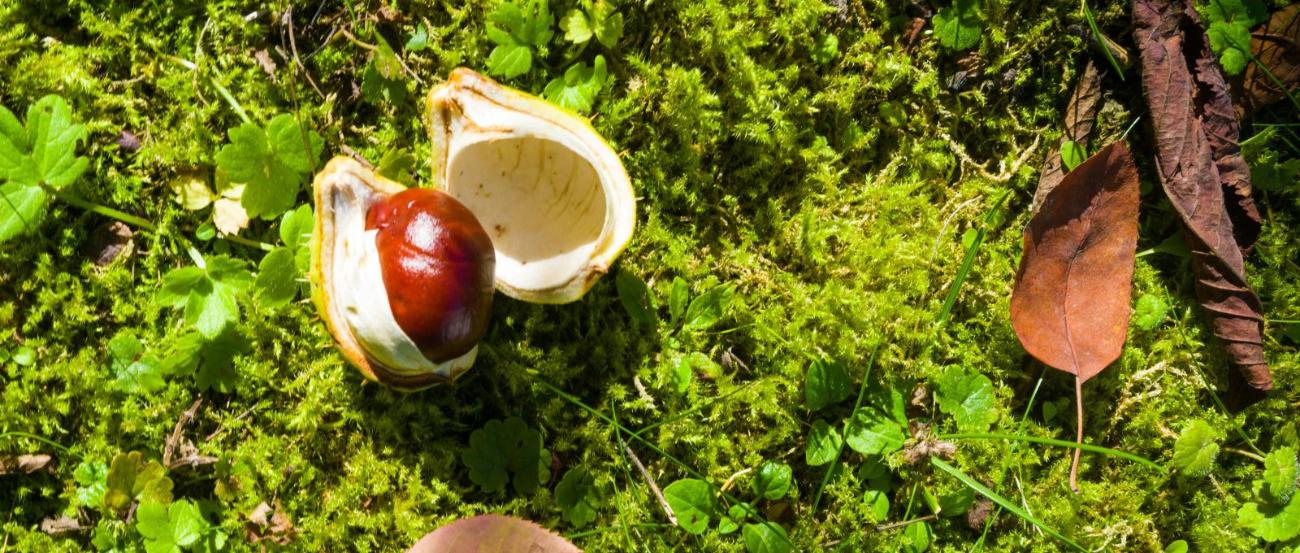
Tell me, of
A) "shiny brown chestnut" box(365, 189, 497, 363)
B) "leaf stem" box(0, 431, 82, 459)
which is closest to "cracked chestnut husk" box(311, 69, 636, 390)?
"shiny brown chestnut" box(365, 189, 497, 363)

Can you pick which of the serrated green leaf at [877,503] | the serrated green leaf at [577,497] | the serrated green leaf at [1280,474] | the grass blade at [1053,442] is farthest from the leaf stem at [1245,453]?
the serrated green leaf at [577,497]

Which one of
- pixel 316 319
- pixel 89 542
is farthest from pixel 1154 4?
pixel 89 542

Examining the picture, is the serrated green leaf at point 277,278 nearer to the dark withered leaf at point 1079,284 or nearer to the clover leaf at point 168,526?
the clover leaf at point 168,526

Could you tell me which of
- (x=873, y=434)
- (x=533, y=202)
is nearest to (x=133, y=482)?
(x=533, y=202)

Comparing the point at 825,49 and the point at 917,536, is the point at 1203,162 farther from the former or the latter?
the point at 917,536

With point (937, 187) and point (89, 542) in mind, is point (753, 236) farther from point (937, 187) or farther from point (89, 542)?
point (89, 542)

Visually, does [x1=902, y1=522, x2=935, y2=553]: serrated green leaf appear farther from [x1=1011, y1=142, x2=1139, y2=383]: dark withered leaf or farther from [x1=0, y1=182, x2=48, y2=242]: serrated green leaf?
[x1=0, y1=182, x2=48, y2=242]: serrated green leaf
